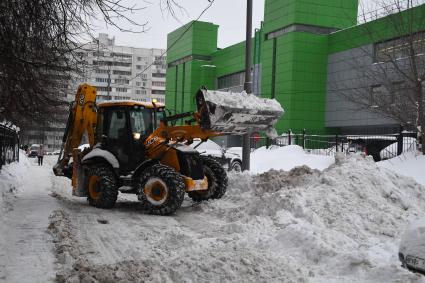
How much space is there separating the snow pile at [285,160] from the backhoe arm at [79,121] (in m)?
9.44

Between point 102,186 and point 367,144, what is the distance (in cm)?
1554

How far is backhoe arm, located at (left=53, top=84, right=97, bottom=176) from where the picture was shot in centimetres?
1127

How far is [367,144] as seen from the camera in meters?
22.6

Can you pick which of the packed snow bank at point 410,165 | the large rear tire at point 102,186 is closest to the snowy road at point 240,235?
the large rear tire at point 102,186

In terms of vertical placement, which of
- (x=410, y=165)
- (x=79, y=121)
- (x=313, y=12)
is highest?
(x=313, y=12)

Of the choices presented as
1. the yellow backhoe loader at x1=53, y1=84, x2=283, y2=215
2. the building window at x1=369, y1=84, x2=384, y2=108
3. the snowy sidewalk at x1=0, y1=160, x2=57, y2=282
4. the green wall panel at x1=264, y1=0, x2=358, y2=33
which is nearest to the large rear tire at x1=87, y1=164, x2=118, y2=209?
the yellow backhoe loader at x1=53, y1=84, x2=283, y2=215

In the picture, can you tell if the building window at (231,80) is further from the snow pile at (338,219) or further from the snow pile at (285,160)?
the snow pile at (338,219)

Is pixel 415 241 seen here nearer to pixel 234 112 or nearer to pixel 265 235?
pixel 265 235

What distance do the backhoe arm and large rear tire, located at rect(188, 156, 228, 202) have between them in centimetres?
270

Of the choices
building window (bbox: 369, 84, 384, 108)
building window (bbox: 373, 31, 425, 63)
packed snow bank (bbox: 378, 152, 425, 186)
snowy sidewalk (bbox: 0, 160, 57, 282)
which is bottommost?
snowy sidewalk (bbox: 0, 160, 57, 282)

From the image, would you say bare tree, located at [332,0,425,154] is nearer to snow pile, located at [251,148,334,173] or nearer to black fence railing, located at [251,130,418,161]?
black fence railing, located at [251,130,418,161]

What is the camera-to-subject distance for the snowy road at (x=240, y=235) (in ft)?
17.6

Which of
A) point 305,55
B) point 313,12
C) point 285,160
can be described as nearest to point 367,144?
point 285,160

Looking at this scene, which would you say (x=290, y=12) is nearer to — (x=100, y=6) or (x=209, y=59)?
(x=209, y=59)
